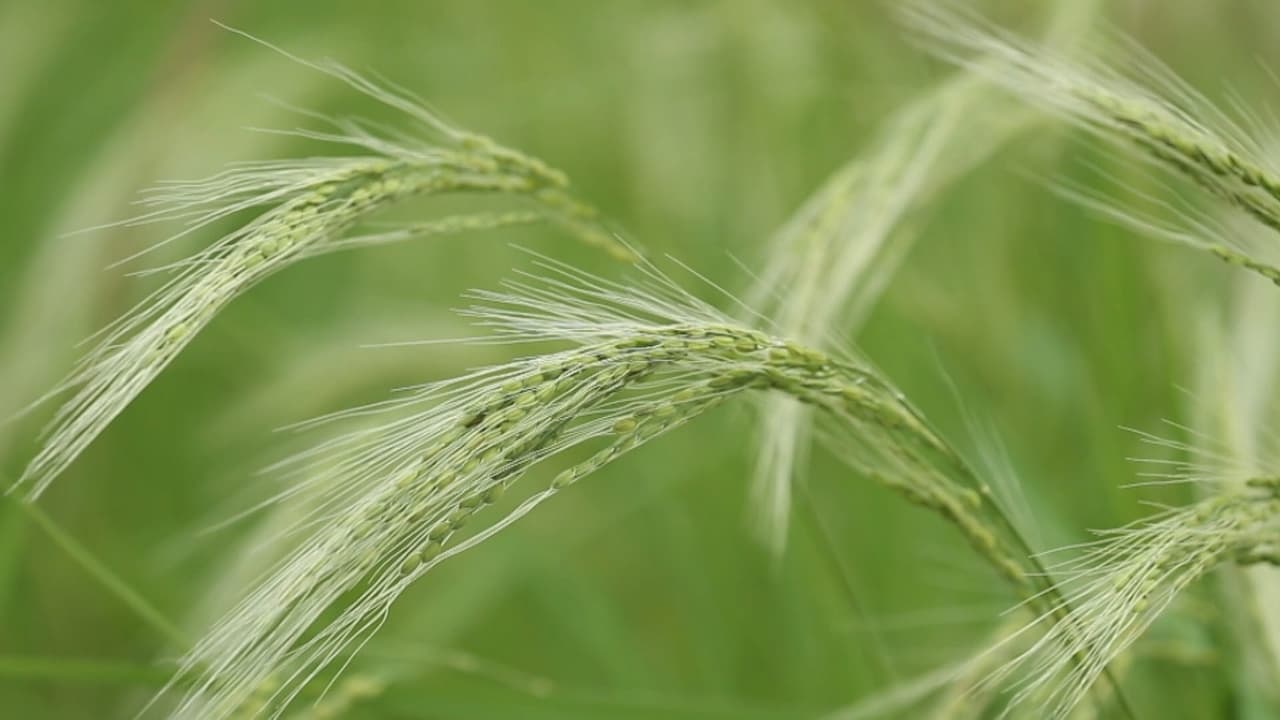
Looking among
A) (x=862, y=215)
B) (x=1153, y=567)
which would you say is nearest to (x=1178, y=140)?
(x=1153, y=567)

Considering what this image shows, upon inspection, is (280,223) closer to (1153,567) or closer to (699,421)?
(1153,567)

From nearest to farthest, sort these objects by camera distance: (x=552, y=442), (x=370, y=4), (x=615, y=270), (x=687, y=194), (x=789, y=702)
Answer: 1. (x=552, y=442)
2. (x=789, y=702)
3. (x=687, y=194)
4. (x=615, y=270)
5. (x=370, y=4)

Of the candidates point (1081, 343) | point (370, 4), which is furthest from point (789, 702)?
point (370, 4)

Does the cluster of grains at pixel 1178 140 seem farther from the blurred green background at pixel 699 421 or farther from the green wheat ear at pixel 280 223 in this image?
the blurred green background at pixel 699 421

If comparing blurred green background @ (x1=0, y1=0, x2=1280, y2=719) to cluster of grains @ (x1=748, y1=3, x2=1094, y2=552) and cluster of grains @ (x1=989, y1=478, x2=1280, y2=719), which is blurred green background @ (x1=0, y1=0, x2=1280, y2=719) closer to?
cluster of grains @ (x1=748, y1=3, x2=1094, y2=552)

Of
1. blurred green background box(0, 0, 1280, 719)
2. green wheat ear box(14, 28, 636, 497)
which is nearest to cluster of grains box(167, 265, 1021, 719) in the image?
green wheat ear box(14, 28, 636, 497)

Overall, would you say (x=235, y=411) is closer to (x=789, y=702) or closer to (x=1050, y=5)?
(x=789, y=702)

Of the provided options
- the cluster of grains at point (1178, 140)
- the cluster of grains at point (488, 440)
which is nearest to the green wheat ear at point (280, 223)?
the cluster of grains at point (488, 440)
